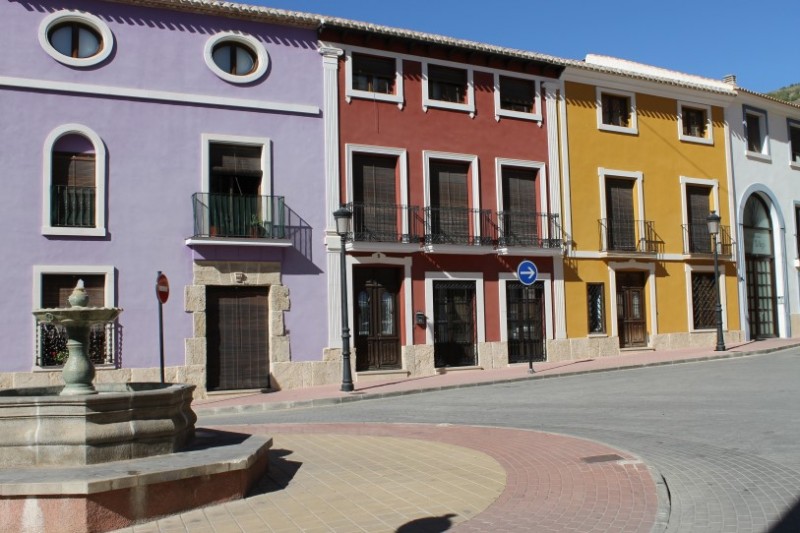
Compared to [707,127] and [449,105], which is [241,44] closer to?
[449,105]

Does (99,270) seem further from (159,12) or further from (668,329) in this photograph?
(668,329)

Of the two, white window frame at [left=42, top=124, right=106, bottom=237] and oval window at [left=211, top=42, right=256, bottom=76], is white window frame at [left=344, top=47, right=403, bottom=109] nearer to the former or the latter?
oval window at [left=211, top=42, right=256, bottom=76]

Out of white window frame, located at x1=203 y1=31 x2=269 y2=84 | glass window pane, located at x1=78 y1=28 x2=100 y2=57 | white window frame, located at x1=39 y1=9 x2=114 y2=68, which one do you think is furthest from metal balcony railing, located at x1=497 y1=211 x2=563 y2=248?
glass window pane, located at x1=78 y1=28 x2=100 y2=57

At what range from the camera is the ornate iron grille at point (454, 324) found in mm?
19812

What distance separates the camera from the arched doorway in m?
26.3

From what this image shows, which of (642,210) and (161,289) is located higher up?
(642,210)

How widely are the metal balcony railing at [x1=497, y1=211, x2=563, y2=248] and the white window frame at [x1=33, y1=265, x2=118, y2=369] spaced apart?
32.1 feet

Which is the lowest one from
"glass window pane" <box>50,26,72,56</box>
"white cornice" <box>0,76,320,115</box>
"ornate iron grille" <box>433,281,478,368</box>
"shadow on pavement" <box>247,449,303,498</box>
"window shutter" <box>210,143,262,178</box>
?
"shadow on pavement" <box>247,449,303,498</box>

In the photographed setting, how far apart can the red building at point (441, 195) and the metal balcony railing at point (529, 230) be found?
0.11 ft

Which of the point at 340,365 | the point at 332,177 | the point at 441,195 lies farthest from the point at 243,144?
the point at 340,365

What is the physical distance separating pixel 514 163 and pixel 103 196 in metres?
10.8

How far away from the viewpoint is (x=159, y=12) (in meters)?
17.2

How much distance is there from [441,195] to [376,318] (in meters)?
3.80

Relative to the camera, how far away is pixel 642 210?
2353 cm
